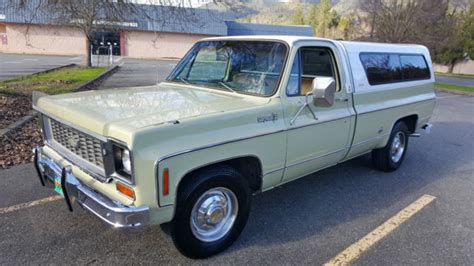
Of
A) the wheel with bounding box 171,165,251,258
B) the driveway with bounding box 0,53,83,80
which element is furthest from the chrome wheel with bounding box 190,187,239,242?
the driveway with bounding box 0,53,83,80

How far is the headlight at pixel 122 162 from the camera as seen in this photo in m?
2.55

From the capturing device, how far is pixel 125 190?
2590 mm

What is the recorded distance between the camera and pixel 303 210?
13.3ft

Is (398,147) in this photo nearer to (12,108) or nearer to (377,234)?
(377,234)

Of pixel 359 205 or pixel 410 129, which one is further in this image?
pixel 410 129

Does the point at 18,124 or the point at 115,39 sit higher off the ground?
the point at 115,39

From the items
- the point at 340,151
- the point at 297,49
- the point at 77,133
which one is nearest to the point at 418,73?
the point at 340,151

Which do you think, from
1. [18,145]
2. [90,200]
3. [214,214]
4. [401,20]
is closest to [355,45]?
[214,214]

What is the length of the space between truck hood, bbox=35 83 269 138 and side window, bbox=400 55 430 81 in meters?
3.13

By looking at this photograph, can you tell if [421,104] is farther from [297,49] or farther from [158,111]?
[158,111]

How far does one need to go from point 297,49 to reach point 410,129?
3.25m

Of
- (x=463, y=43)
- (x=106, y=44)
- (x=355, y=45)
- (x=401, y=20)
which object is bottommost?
(x=106, y=44)

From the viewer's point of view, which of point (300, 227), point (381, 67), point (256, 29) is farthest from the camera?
point (256, 29)

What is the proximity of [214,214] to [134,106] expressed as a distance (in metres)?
1.18
